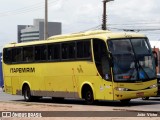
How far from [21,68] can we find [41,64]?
221 centimetres

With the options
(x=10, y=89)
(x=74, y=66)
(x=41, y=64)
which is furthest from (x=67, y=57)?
(x=10, y=89)

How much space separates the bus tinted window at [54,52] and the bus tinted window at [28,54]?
187 cm

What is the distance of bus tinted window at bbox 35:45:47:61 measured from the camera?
1037 inches

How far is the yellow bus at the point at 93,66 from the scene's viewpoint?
22.0 meters

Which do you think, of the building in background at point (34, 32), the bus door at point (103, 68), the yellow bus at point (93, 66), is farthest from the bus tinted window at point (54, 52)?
the building in background at point (34, 32)

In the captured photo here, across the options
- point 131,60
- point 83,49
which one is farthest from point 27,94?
point 131,60

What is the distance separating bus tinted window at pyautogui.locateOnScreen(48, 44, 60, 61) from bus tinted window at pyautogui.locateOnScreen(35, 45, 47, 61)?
464 mm

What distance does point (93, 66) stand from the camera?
22844 millimetres

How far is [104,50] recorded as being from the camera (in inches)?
876

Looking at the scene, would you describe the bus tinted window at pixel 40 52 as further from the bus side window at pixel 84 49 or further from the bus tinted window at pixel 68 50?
the bus side window at pixel 84 49

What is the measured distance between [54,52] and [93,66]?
3.28m

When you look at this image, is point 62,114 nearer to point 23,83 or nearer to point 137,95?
point 137,95

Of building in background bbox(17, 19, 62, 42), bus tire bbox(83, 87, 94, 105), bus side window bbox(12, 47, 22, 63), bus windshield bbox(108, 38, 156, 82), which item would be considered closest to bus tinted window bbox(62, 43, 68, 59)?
bus tire bbox(83, 87, 94, 105)

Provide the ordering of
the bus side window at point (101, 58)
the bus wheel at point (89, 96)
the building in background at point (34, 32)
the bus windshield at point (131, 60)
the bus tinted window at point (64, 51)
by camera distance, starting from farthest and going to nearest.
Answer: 1. the building in background at point (34, 32)
2. the bus tinted window at point (64, 51)
3. the bus wheel at point (89, 96)
4. the bus side window at point (101, 58)
5. the bus windshield at point (131, 60)
